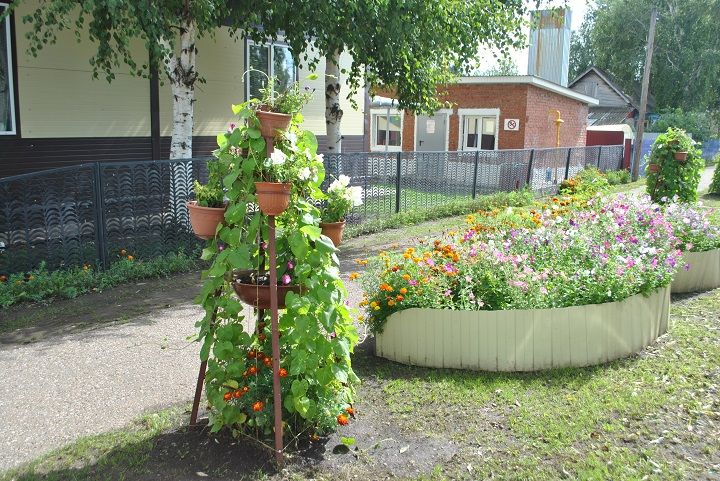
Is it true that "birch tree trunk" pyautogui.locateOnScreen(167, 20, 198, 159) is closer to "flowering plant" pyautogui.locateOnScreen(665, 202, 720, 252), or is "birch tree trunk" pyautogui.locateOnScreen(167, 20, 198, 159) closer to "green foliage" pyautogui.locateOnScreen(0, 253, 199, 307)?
"green foliage" pyautogui.locateOnScreen(0, 253, 199, 307)

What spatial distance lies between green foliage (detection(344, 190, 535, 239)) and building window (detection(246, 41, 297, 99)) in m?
3.44

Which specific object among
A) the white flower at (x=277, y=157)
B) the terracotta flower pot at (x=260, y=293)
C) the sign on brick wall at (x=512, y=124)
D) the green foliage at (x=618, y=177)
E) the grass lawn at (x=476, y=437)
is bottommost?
the grass lawn at (x=476, y=437)

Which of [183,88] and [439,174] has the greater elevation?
[183,88]

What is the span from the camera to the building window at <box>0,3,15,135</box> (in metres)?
9.44

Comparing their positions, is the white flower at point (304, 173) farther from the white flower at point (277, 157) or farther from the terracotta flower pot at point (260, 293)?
the terracotta flower pot at point (260, 293)

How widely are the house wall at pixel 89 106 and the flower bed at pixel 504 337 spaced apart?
716cm

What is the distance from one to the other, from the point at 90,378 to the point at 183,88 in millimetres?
5834

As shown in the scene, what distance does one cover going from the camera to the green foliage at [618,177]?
2213 centimetres

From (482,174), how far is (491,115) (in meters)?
7.72

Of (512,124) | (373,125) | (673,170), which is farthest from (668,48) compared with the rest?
(673,170)

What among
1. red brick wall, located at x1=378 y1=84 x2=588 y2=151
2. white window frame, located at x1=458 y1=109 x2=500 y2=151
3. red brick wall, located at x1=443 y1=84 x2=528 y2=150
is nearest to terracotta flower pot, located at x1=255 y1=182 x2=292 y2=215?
red brick wall, located at x1=378 y1=84 x2=588 y2=151

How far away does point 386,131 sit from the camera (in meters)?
25.7

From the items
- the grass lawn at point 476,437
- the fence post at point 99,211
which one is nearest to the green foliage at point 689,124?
the fence post at point 99,211

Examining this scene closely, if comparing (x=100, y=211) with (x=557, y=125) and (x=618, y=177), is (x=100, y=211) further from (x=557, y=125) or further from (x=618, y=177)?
(x=557, y=125)
